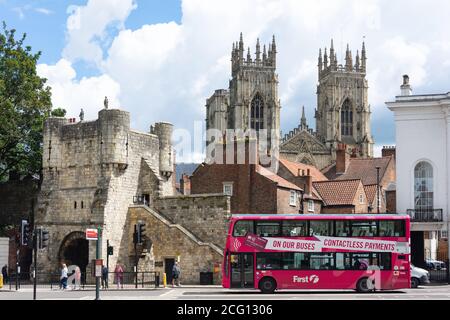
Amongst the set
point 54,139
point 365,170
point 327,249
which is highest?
point 365,170

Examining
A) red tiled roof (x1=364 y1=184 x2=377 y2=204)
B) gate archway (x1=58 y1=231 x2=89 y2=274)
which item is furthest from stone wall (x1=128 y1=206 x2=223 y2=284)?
red tiled roof (x1=364 y1=184 x2=377 y2=204)

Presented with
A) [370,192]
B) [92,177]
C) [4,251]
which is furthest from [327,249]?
[370,192]

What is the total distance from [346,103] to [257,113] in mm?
17105

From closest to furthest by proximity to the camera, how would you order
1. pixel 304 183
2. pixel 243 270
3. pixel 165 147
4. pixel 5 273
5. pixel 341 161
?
pixel 243 270
pixel 5 273
pixel 165 147
pixel 304 183
pixel 341 161

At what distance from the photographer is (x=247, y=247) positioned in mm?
33844

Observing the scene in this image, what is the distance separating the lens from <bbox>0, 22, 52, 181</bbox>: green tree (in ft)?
177

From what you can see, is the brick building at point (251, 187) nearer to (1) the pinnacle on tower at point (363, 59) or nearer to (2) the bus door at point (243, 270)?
(2) the bus door at point (243, 270)

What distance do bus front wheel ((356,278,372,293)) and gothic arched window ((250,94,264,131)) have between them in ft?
335

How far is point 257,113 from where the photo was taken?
453 ft

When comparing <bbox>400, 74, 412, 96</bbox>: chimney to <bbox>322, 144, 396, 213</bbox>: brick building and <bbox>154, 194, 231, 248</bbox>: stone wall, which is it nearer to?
<bbox>154, 194, 231, 248</bbox>: stone wall

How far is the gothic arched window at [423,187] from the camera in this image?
42844mm

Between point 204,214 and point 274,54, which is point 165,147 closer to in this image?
point 204,214
